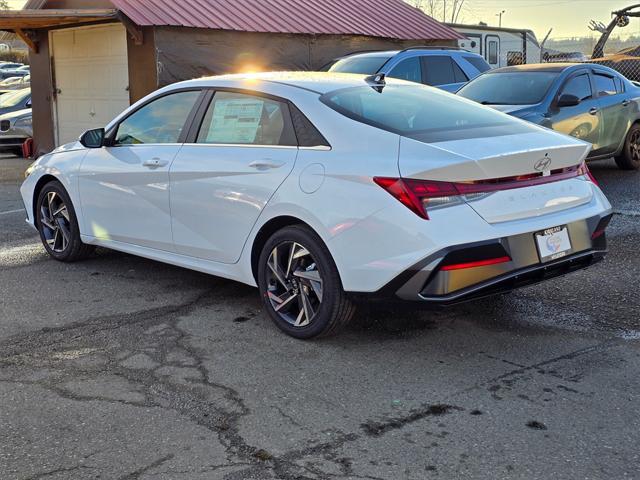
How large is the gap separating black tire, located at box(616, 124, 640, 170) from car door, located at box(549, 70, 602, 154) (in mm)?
906

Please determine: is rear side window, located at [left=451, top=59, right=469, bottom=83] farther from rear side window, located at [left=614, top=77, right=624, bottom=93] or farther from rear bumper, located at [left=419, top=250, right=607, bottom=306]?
rear bumper, located at [left=419, top=250, right=607, bottom=306]

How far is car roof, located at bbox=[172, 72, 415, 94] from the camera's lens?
5215 millimetres

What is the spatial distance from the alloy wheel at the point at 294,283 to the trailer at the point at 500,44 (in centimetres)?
1779

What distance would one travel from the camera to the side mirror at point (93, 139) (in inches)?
253

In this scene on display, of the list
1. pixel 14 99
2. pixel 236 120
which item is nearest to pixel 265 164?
pixel 236 120

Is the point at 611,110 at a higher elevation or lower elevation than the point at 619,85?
lower

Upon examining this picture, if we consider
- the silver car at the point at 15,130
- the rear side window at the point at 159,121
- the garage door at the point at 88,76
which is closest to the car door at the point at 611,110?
the rear side window at the point at 159,121

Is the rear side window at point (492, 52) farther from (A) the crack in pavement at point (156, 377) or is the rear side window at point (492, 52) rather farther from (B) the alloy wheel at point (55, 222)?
(A) the crack in pavement at point (156, 377)

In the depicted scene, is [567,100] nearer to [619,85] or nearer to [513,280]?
[619,85]

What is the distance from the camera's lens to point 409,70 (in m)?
13.4

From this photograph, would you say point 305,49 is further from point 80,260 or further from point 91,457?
point 91,457

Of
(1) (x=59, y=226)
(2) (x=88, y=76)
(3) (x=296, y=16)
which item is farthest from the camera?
(3) (x=296, y=16)

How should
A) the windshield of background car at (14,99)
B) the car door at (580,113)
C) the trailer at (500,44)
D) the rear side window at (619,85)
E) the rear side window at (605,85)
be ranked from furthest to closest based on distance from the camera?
the trailer at (500,44) < the windshield of background car at (14,99) < the rear side window at (619,85) < the rear side window at (605,85) < the car door at (580,113)

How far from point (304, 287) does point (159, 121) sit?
2.00 metres
